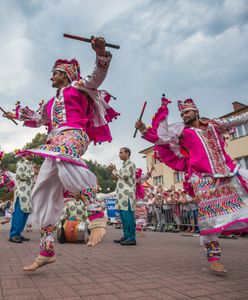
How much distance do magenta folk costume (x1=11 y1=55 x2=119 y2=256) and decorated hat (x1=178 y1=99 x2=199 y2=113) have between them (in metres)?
1.05

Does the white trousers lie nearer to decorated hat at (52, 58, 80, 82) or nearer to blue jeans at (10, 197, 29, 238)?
decorated hat at (52, 58, 80, 82)

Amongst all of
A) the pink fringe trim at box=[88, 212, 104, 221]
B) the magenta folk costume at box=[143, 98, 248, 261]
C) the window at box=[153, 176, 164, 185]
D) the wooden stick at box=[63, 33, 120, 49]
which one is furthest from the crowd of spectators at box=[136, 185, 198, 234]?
the window at box=[153, 176, 164, 185]

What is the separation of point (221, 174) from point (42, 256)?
82.6 inches

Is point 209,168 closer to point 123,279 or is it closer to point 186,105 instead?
point 186,105

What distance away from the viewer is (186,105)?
3.77 metres

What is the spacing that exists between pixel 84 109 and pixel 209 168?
5.09ft

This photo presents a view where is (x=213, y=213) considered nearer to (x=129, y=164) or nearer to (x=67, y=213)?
(x=129, y=164)

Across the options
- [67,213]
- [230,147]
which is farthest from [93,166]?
[67,213]

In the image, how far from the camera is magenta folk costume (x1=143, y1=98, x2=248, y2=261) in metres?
3.06

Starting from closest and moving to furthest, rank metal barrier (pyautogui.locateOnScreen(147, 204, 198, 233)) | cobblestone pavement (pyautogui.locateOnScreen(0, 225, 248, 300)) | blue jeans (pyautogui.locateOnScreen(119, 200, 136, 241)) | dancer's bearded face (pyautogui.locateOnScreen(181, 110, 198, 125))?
1. cobblestone pavement (pyautogui.locateOnScreen(0, 225, 248, 300))
2. dancer's bearded face (pyautogui.locateOnScreen(181, 110, 198, 125))
3. blue jeans (pyautogui.locateOnScreen(119, 200, 136, 241))
4. metal barrier (pyautogui.locateOnScreen(147, 204, 198, 233))

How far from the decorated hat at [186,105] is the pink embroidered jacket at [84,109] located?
0.96 m

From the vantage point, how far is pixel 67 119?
2.86 metres

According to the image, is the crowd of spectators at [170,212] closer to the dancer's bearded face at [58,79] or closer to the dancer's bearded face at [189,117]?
the dancer's bearded face at [189,117]

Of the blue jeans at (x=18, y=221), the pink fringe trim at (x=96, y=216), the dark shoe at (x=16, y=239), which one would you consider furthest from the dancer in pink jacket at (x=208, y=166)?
the dark shoe at (x=16, y=239)
